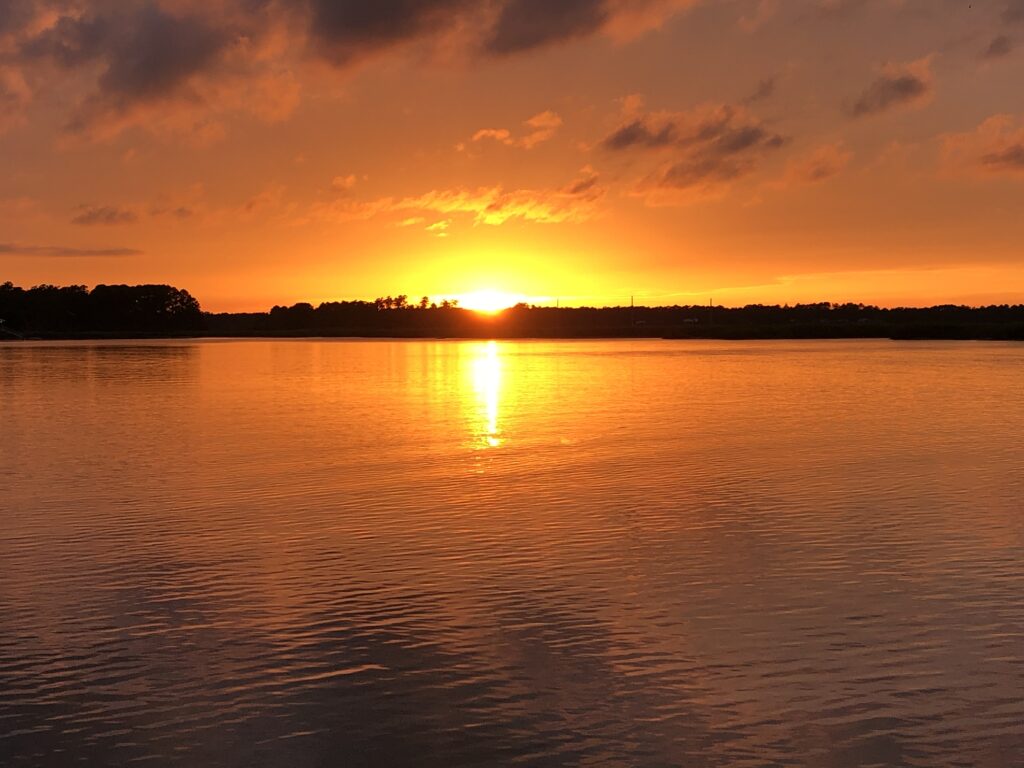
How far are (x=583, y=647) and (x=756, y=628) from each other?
2.08 metres

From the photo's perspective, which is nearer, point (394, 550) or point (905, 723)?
point (905, 723)

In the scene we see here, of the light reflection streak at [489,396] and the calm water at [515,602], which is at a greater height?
the calm water at [515,602]

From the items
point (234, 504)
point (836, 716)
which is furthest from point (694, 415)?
point (836, 716)

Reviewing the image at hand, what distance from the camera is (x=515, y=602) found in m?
Result: 12.6

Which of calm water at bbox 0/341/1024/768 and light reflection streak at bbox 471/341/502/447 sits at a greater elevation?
calm water at bbox 0/341/1024/768

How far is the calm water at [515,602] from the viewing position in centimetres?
870

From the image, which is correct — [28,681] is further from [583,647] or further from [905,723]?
[905,723]

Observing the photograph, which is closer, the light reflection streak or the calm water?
the calm water

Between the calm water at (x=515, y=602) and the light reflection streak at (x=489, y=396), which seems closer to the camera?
the calm water at (x=515, y=602)

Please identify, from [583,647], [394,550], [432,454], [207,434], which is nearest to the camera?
[583,647]

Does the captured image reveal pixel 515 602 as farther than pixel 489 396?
No

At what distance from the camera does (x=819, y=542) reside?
1575cm

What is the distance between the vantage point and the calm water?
8695 millimetres

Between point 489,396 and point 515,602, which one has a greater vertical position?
point 515,602
